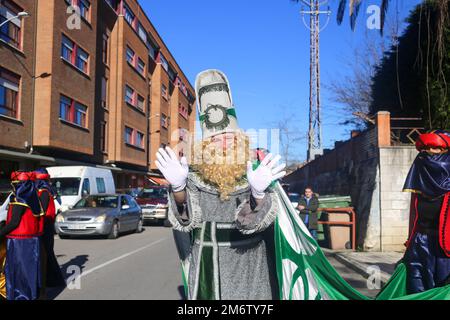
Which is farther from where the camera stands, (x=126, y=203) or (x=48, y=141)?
(x=48, y=141)

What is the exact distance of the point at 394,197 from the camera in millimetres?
12859

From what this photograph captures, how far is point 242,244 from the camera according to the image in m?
3.65

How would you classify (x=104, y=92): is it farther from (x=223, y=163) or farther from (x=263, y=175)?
(x=263, y=175)

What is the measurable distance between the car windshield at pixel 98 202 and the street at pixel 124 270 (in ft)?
5.51

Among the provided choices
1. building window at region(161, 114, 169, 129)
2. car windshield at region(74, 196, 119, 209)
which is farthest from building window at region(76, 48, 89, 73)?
building window at region(161, 114, 169, 129)

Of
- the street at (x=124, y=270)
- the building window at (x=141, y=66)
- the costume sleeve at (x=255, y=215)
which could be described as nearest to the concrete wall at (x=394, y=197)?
the street at (x=124, y=270)

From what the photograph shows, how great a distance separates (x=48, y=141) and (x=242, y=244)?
832 inches

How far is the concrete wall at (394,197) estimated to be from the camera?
12.8 metres

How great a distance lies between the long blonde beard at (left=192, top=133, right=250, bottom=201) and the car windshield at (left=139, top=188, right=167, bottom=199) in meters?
20.3

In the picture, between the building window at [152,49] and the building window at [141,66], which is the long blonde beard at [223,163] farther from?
the building window at [152,49]

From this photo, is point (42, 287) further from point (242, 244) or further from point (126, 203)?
point (126, 203)

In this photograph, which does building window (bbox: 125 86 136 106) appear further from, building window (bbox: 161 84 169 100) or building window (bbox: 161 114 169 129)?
building window (bbox: 161 84 169 100)
